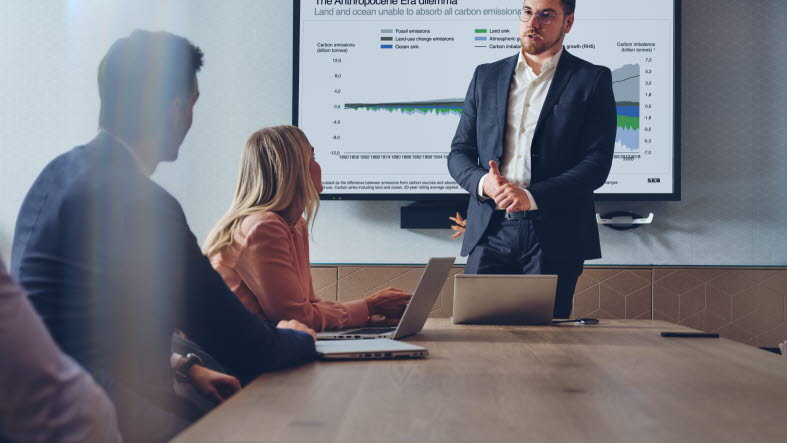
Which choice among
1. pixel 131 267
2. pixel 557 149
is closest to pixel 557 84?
pixel 557 149

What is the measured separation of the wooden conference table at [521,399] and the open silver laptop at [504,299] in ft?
1.16

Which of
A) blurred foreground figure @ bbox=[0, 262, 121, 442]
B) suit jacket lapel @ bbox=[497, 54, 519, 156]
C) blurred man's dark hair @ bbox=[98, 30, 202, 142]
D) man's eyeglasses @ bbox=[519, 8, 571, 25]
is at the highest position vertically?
man's eyeglasses @ bbox=[519, 8, 571, 25]

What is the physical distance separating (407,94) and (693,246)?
1485mm

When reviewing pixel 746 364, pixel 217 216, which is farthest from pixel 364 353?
pixel 217 216

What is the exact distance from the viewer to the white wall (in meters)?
3.12

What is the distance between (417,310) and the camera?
4.65 feet

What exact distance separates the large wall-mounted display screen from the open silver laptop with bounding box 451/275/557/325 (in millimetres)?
1445

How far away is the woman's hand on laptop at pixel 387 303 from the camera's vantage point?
1.71m

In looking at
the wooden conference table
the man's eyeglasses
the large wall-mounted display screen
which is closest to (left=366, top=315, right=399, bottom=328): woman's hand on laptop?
the wooden conference table

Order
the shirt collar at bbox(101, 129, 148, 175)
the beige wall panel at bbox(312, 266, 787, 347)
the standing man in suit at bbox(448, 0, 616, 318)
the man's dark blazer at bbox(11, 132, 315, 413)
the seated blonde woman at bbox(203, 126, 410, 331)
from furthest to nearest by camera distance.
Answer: the beige wall panel at bbox(312, 266, 787, 347), the standing man in suit at bbox(448, 0, 616, 318), the seated blonde woman at bbox(203, 126, 410, 331), the shirt collar at bbox(101, 129, 148, 175), the man's dark blazer at bbox(11, 132, 315, 413)

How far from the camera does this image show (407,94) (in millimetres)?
3104

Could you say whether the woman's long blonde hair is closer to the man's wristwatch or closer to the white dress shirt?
the man's wristwatch

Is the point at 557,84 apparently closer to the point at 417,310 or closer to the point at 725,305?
the point at 417,310

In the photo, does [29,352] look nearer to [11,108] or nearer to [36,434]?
[36,434]
